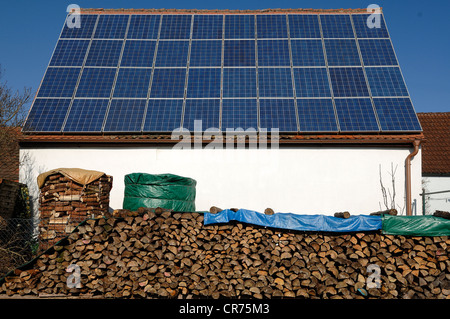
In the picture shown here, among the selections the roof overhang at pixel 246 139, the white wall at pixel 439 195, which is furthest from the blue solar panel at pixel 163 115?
the white wall at pixel 439 195

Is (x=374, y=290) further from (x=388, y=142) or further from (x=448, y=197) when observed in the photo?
(x=448, y=197)

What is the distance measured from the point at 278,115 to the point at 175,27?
592cm

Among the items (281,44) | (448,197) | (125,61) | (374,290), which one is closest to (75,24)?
(125,61)

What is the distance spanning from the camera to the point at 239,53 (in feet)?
51.6

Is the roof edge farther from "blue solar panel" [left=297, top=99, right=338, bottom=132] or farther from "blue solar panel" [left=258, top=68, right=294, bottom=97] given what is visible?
"blue solar panel" [left=297, top=99, right=338, bottom=132]

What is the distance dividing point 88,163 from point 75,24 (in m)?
6.38

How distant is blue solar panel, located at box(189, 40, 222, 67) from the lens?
15.4 meters

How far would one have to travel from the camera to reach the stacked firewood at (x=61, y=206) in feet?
35.8

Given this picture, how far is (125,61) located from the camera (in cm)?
1545

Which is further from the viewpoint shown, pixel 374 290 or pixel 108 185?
pixel 108 185

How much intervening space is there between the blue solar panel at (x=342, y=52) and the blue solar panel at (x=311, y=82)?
2.40ft

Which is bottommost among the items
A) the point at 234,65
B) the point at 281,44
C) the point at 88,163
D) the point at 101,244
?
the point at 101,244

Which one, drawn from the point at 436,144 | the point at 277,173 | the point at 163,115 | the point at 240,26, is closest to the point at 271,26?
the point at 240,26

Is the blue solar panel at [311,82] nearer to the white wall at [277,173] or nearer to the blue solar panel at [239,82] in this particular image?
the blue solar panel at [239,82]
